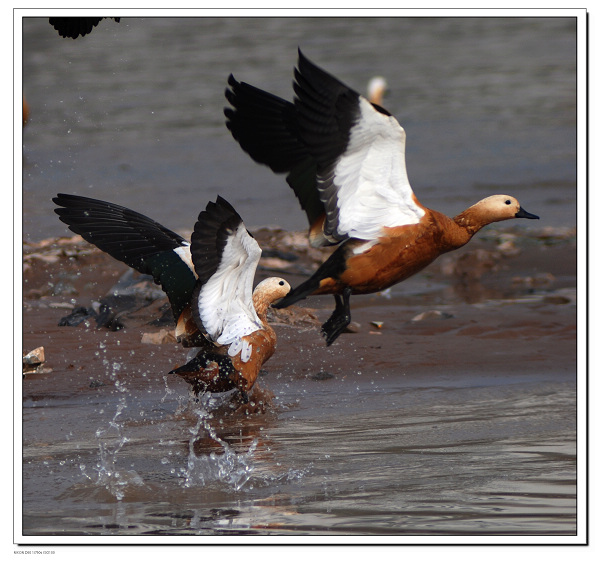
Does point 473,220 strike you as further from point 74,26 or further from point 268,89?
point 268,89

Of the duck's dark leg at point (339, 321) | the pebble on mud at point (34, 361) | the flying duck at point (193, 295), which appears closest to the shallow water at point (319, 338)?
the pebble on mud at point (34, 361)

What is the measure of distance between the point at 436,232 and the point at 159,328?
14.0 ft

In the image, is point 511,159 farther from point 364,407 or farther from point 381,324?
point 364,407

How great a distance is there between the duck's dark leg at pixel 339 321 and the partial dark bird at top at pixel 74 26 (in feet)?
5.45

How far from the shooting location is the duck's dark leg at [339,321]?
488 centimetres

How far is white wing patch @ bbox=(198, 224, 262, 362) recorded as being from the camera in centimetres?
542

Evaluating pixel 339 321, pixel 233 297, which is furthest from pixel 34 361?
pixel 339 321

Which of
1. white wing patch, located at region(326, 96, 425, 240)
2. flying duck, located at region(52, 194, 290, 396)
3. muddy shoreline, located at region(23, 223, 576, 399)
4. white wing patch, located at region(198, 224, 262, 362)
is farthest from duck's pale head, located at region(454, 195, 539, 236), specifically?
muddy shoreline, located at region(23, 223, 576, 399)

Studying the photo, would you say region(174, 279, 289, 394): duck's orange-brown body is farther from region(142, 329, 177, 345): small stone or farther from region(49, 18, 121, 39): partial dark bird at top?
region(49, 18, 121, 39): partial dark bird at top

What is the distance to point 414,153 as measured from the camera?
14.4 m

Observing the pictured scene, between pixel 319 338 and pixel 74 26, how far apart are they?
14.6 feet

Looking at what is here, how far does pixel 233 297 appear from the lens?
19.8ft

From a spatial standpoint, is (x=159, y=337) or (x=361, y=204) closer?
(x=361, y=204)

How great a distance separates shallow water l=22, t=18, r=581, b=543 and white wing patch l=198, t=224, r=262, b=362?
628 mm
